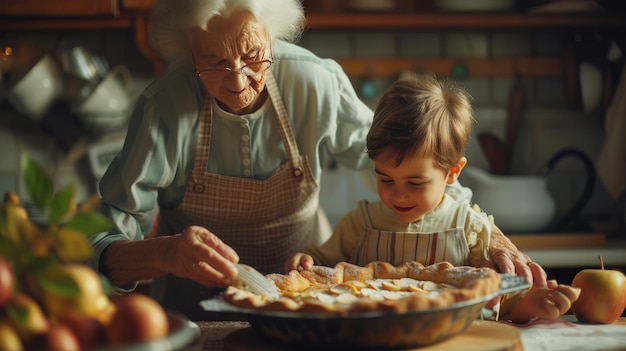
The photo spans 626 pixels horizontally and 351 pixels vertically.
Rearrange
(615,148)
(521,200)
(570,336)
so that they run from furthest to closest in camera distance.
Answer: (615,148) → (521,200) → (570,336)

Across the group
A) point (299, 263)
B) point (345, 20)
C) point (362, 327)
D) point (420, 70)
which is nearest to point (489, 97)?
point (420, 70)

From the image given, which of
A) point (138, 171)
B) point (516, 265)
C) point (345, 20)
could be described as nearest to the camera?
point (516, 265)

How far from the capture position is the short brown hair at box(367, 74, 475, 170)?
1.48 metres

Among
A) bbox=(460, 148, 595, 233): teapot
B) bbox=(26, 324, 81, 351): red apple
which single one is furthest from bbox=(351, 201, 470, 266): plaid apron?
bbox=(460, 148, 595, 233): teapot

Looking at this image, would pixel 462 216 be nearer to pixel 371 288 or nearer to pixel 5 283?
pixel 371 288

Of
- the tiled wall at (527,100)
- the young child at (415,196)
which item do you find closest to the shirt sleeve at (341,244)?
the young child at (415,196)

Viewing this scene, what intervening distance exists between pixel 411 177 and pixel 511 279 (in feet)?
1.18

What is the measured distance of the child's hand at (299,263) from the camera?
143 centimetres

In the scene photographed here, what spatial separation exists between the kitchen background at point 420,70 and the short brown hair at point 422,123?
1.11 m

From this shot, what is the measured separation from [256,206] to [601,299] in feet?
2.42

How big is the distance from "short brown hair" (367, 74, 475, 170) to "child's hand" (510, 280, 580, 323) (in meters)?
0.33

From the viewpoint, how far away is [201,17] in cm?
148

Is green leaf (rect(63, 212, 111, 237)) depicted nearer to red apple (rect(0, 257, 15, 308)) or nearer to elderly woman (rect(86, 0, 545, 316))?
red apple (rect(0, 257, 15, 308))

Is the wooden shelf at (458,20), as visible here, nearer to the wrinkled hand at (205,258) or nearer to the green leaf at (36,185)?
the wrinkled hand at (205,258)
